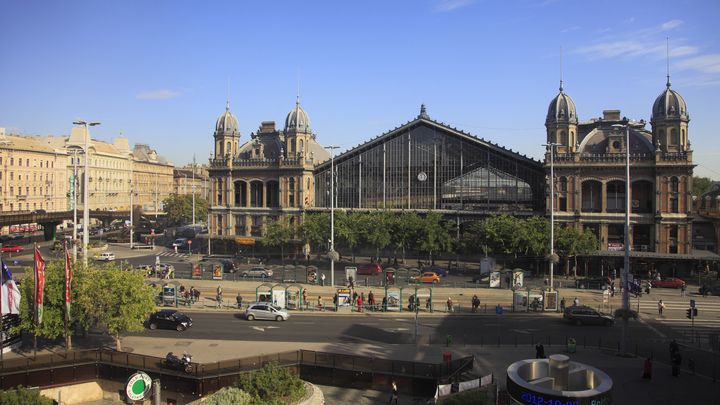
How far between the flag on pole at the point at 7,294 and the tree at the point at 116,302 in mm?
4191

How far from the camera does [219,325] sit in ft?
144

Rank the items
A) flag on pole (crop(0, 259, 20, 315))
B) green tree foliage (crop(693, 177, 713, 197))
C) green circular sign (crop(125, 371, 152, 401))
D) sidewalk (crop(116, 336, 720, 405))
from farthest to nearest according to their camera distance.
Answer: green tree foliage (crop(693, 177, 713, 197)) < flag on pole (crop(0, 259, 20, 315)) < sidewalk (crop(116, 336, 720, 405)) < green circular sign (crop(125, 371, 152, 401))

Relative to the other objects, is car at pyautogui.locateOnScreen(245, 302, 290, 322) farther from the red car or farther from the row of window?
the row of window

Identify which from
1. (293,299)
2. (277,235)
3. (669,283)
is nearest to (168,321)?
(293,299)

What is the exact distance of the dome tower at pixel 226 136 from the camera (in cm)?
9125

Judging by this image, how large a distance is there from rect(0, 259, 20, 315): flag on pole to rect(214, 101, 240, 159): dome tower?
61.5m

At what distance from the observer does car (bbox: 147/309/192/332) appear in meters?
41.9

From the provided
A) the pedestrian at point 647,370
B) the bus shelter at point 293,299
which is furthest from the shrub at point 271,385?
the bus shelter at point 293,299

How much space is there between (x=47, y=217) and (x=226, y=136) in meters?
33.3

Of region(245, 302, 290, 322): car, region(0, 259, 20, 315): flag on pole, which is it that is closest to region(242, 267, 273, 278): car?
region(245, 302, 290, 322): car

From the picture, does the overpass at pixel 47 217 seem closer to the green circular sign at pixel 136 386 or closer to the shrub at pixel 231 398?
the green circular sign at pixel 136 386

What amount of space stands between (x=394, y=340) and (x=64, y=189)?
109 metres

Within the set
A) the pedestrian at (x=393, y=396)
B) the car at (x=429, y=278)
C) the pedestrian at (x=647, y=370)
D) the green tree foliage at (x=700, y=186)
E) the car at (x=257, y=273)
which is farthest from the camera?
the green tree foliage at (x=700, y=186)

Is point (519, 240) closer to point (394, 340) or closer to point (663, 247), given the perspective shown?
point (663, 247)
